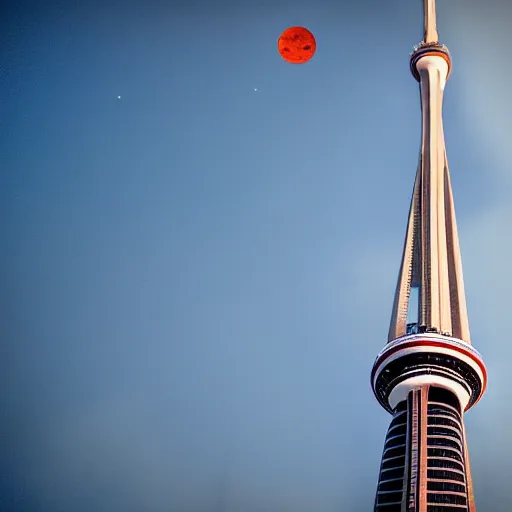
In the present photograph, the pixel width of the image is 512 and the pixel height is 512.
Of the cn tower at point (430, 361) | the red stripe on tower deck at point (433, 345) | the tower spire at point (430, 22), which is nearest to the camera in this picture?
the cn tower at point (430, 361)

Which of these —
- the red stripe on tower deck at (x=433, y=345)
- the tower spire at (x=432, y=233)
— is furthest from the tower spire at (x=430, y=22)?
the red stripe on tower deck at (x=433, y=345)

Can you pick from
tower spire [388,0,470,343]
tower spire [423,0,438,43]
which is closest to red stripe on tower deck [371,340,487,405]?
tower spire [388,0,470,343]

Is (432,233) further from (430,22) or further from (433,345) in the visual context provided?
(430,22)

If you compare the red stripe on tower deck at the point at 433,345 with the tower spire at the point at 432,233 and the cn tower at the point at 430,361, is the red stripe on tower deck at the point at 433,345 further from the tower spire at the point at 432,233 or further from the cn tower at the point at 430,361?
the tower spire at the point at 432,233

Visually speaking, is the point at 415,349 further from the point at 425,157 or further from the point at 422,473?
the point at 425,157

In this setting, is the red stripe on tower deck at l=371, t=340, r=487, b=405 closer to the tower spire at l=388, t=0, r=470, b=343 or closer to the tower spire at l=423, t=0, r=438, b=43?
the tower spire at l=388, t=0, r=470, b=343

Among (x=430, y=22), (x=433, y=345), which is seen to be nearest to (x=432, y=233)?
(x=433, y=345)
